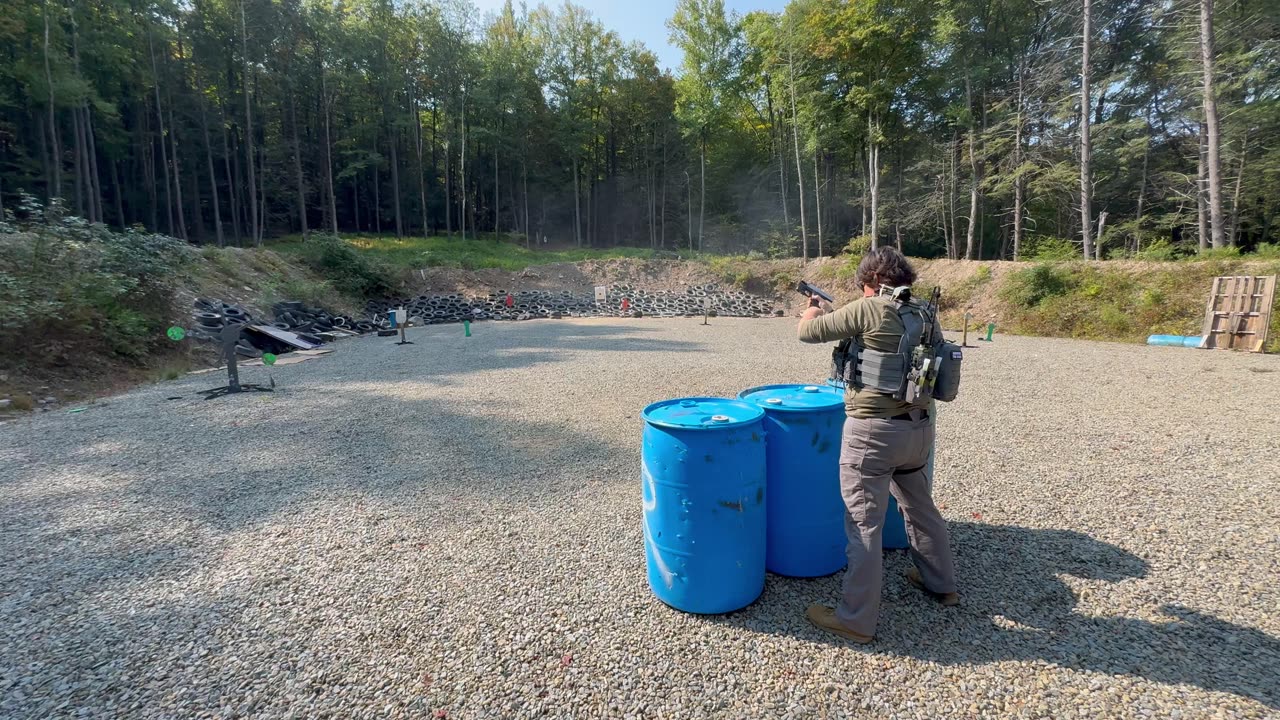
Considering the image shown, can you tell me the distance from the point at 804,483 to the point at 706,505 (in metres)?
0.58

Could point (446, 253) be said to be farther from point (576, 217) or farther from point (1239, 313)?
point (1239, 313)

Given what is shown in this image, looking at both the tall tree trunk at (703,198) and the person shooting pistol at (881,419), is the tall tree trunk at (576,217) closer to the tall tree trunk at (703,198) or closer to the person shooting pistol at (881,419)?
the tall tree trunk at (703,198)

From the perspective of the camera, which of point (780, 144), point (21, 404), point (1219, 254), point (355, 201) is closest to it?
point (21, 404)

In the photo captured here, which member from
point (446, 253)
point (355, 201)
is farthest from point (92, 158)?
point (446, 253)

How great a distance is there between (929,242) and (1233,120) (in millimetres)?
12781

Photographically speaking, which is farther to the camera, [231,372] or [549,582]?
[231,372]

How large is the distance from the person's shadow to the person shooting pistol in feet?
0.55

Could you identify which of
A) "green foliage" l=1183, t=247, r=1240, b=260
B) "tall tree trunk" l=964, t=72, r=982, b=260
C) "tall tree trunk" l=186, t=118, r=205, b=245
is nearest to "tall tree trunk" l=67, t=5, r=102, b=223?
"tall tree trunk" l=186, t=118, r=205, b=245

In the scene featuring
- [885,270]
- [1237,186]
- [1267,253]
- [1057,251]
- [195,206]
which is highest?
[195,206]

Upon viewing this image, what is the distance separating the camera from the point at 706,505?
2.44 m

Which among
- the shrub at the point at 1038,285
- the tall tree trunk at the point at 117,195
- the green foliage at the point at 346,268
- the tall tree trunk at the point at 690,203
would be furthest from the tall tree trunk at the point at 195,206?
the shrub at the point at 1038,285

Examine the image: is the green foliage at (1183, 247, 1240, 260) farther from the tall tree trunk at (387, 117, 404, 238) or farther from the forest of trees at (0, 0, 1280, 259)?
the tall tree trunk at (387, 117, 404, 238)

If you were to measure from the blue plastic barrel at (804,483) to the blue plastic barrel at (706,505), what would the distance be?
149 millimetres

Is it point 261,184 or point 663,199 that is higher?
point 663,199
